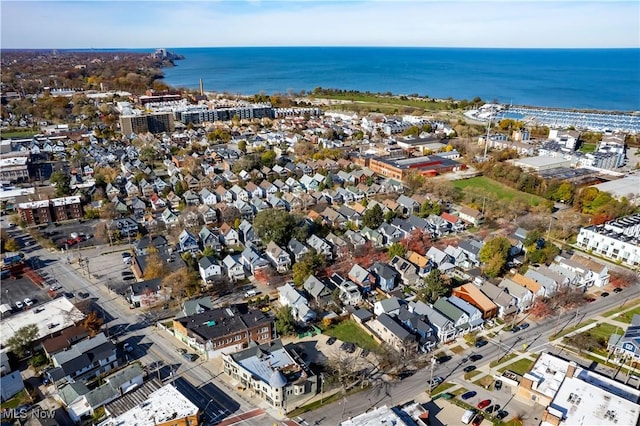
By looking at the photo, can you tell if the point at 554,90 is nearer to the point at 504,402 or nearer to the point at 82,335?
the point at 504,402

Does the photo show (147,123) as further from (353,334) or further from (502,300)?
(502,300)

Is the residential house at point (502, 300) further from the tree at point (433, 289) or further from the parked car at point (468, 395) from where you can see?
the parked car at point (468, 395)

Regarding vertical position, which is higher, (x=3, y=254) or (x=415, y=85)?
(x=415, y=85)

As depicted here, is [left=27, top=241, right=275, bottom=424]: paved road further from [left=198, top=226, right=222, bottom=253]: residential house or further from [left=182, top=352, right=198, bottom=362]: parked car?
[left=198, top=226, right=222, bottom=253]: residential house

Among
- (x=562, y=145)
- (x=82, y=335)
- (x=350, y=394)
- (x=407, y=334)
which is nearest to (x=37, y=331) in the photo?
(x=82, y=335)

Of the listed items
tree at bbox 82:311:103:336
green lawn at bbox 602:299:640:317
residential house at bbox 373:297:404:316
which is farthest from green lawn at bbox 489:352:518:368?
tree at bbox 82:311:103:336
